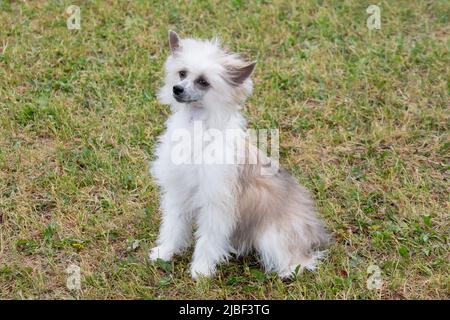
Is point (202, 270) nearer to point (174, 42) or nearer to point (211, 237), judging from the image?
point (211, 237)

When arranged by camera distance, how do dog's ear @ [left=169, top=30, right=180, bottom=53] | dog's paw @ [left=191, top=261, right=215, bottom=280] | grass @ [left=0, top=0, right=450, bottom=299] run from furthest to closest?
grass @ [left=0, top=0, right=450, bottom=299], dog's paw @ [left=191, top=261, right=215, bottom=280], dog's ear @ [left=169, top=30, right=180, bottom=53]

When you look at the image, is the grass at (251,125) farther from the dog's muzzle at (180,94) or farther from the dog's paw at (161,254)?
the dog's muzzle at (180,94)

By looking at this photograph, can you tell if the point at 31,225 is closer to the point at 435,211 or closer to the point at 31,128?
the point at 31,128

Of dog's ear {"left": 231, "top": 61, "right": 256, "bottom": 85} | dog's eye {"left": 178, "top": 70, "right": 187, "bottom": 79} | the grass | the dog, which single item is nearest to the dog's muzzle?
the dog

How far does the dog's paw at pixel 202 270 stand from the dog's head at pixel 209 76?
41.4 inches

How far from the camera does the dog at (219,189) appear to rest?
3.82 meters

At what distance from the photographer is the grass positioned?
4.29 meters

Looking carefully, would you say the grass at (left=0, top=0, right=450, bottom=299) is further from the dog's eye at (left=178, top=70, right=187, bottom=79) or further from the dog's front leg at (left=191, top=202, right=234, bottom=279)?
the dog's eye at (left=178, top=70, right=187, bottom=79)

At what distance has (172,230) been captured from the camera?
14.1ft

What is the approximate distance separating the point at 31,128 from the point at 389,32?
13.5 feet

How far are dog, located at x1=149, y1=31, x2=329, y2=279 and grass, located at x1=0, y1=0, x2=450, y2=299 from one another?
0.57ft
